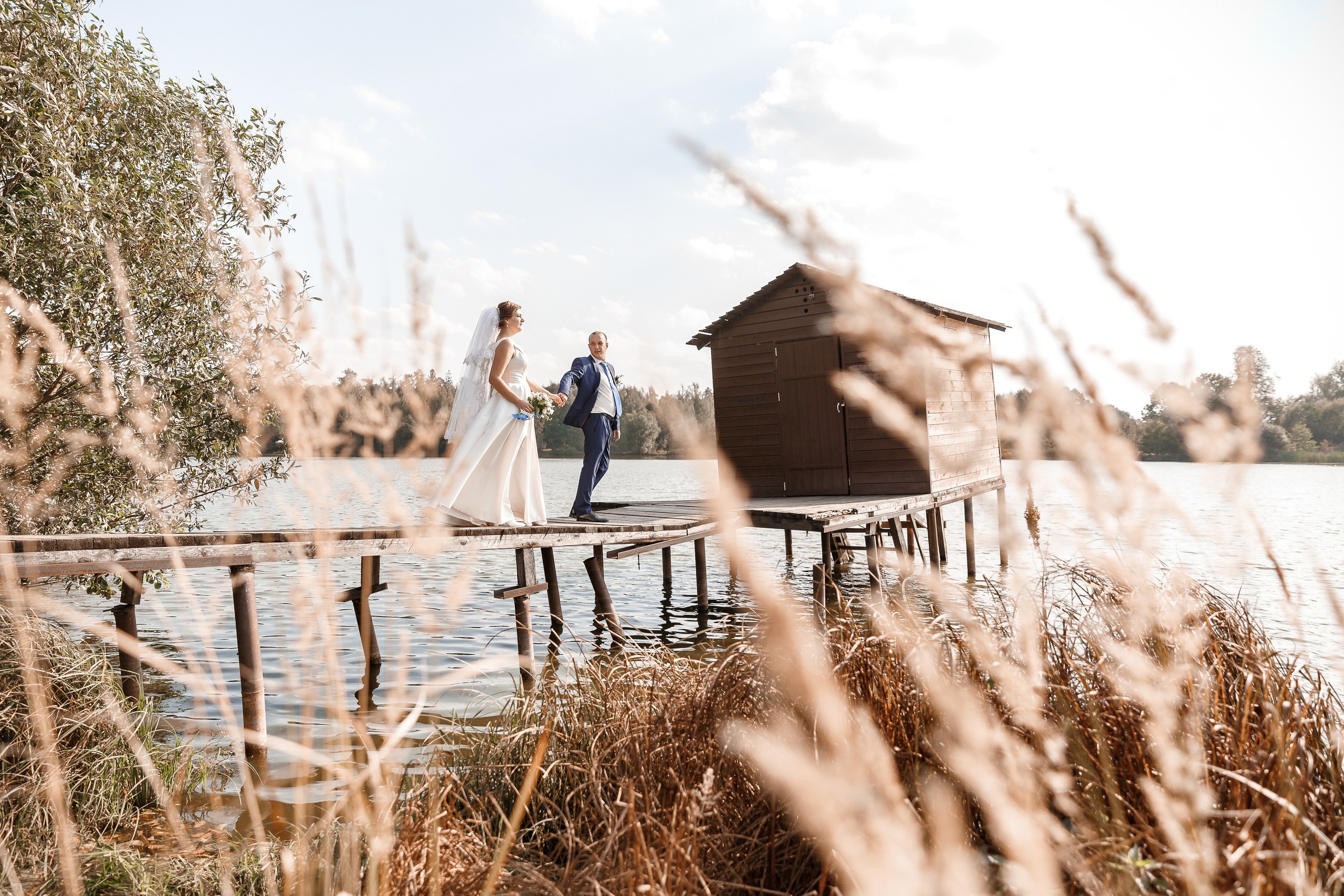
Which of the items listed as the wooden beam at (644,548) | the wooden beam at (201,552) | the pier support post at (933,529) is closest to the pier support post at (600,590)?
the wooden beam at (644,548)

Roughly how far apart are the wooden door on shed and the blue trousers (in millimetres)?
7266

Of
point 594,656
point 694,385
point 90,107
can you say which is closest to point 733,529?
point 694,385

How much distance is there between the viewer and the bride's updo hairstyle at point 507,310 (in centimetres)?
746

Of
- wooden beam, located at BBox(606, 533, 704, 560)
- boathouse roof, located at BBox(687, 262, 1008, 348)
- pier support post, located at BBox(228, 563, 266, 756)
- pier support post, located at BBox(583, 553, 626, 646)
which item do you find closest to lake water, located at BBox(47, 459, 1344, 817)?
pier support post, located at BBox(228, 563, 266, 756)

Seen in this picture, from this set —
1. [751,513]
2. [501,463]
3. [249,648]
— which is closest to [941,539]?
[751,513]

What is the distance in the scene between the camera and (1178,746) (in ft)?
5.93

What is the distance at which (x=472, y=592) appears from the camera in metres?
13.3

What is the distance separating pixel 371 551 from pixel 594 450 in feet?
11.5

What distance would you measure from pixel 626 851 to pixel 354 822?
753 millimetres

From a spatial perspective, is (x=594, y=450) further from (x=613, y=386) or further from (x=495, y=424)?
→ (x=495, y=424)

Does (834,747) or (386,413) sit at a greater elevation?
(386,413)

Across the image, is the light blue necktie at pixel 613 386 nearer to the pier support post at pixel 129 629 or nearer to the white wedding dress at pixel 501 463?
the white wedding dress at pixel 501 463

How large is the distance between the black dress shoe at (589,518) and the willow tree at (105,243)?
3456mm

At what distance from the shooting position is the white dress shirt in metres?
8.95
